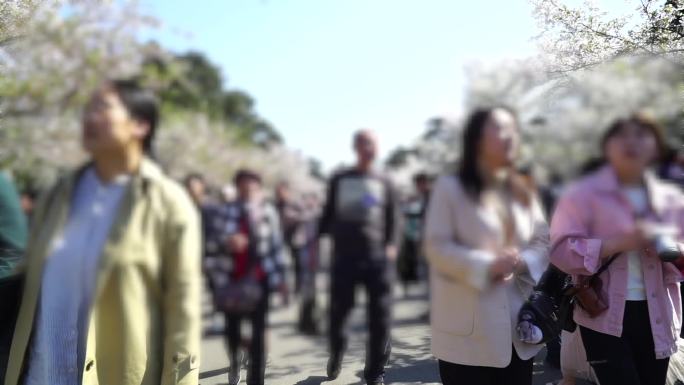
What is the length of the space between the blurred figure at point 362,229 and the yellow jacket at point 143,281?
0.61m

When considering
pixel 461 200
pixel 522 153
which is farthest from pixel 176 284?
pixel 522 153

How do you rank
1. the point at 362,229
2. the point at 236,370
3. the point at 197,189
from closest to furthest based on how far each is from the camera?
1. the point at 362,229
2. the point at 197,189
3. the point at 236,370

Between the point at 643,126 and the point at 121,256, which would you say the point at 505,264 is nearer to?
the point at 643,126

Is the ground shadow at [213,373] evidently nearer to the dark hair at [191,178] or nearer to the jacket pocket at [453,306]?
the dark hair at [191,178]

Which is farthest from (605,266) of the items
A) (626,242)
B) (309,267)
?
(309,267)

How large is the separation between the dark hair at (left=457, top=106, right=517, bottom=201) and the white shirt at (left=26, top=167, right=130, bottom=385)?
50.2 inches

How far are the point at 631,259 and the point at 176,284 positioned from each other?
6.77 ft

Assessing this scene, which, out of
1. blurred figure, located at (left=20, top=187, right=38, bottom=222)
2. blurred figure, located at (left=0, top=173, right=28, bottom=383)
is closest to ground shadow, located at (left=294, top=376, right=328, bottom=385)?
blurred figure, located at (left=0, top=173, right=28, bottom=383)

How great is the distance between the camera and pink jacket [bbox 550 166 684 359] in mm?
2533

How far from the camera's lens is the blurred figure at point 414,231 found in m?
2.78

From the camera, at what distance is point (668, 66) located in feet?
8.97

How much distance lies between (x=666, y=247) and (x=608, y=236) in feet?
0.75

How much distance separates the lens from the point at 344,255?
2.62 m

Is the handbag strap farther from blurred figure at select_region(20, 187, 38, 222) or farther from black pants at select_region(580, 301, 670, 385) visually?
blurred figure at select_region(20, 187, 38, 222)
